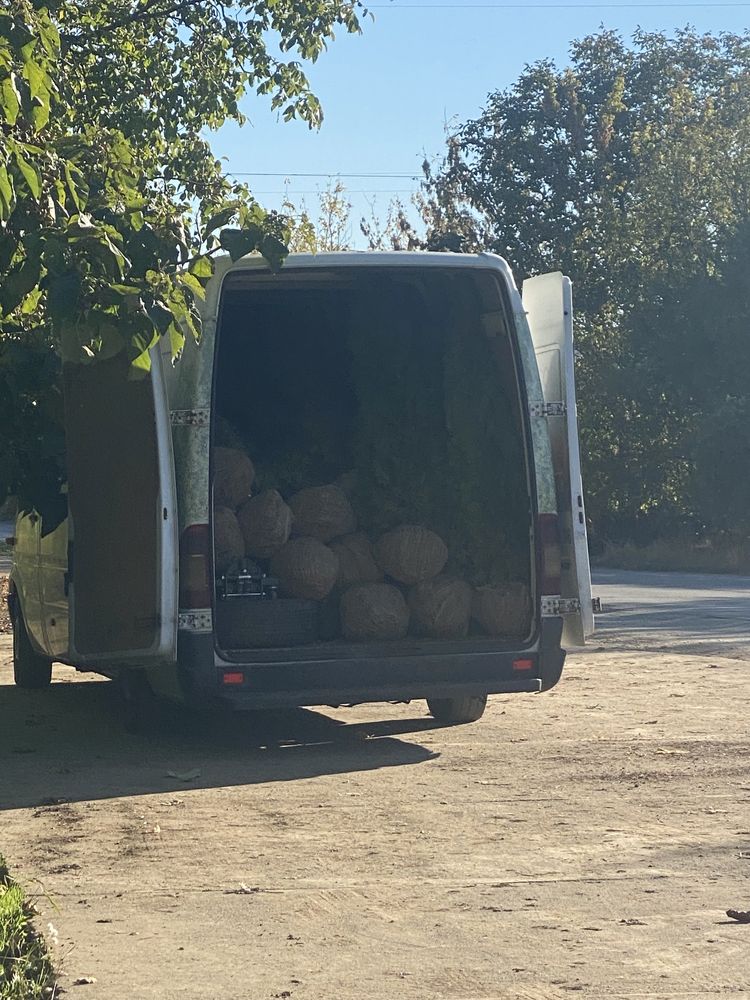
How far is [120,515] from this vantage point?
8898mm

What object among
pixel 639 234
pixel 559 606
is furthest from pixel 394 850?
pixel 639 234

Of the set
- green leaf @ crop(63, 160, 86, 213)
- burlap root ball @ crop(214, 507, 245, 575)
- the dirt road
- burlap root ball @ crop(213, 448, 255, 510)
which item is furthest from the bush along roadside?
burlap root ball @ crop(213, 448, 255, 510)

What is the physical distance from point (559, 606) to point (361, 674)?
119 cm

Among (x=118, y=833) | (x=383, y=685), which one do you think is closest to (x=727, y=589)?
(x=383, y=685)

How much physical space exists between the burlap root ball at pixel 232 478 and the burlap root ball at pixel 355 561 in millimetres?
659

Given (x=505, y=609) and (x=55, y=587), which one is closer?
(x=505, y=609)

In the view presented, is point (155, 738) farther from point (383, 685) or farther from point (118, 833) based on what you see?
point (118, 833)

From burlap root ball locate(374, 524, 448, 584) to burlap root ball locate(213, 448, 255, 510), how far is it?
91cm

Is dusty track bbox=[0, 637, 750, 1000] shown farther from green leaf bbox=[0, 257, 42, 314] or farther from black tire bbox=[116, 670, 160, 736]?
green leaf bbox=[0, 257, 42, 314]

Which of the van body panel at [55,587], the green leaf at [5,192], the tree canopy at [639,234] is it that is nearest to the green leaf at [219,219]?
the green leaf at [5,192]

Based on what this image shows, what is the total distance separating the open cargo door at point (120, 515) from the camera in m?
8.36

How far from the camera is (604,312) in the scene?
131 ft

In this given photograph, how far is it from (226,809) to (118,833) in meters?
0.66

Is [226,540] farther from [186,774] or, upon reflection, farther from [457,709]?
[457,709]
